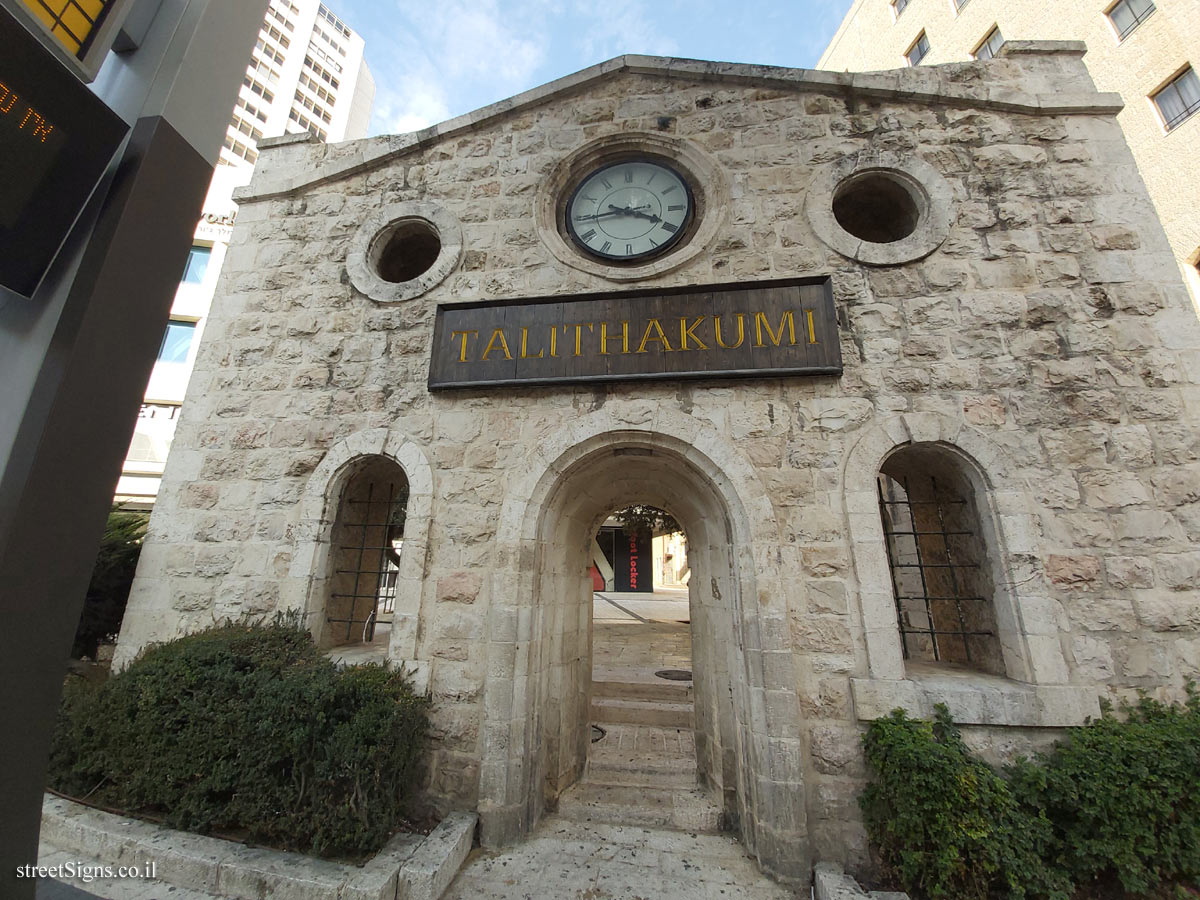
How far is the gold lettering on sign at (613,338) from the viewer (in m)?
4.39

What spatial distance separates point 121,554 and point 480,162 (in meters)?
5.58

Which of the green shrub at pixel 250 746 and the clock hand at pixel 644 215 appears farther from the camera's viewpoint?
the clock hand at pixel 644 215

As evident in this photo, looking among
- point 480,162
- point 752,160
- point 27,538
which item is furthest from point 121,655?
point 752,160

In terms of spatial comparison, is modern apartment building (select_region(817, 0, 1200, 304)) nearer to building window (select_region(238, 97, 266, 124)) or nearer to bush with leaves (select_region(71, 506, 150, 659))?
bush with leaves (select_region(71, 506, 150, 659))

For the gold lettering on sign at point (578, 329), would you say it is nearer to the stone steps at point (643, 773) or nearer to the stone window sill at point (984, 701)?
the stone window sill at point (984, 701)

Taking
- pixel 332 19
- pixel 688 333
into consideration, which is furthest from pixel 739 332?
pixel 332 19

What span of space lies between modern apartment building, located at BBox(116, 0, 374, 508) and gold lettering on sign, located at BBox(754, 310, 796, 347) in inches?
709

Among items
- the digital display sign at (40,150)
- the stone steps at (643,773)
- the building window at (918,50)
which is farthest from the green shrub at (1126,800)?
the building window at (918,50)

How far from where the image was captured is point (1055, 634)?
11.3ft

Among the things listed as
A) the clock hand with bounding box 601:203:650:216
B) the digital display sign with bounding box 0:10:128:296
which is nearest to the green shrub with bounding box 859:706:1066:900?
the clock hand with bounding box 601:203:650:216

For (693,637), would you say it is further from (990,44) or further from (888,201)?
(990,44)

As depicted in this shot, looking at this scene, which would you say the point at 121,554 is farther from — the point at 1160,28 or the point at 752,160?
the point at 1160,28

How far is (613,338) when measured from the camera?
443 cm

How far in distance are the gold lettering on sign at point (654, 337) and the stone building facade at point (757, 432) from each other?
0.19ft
